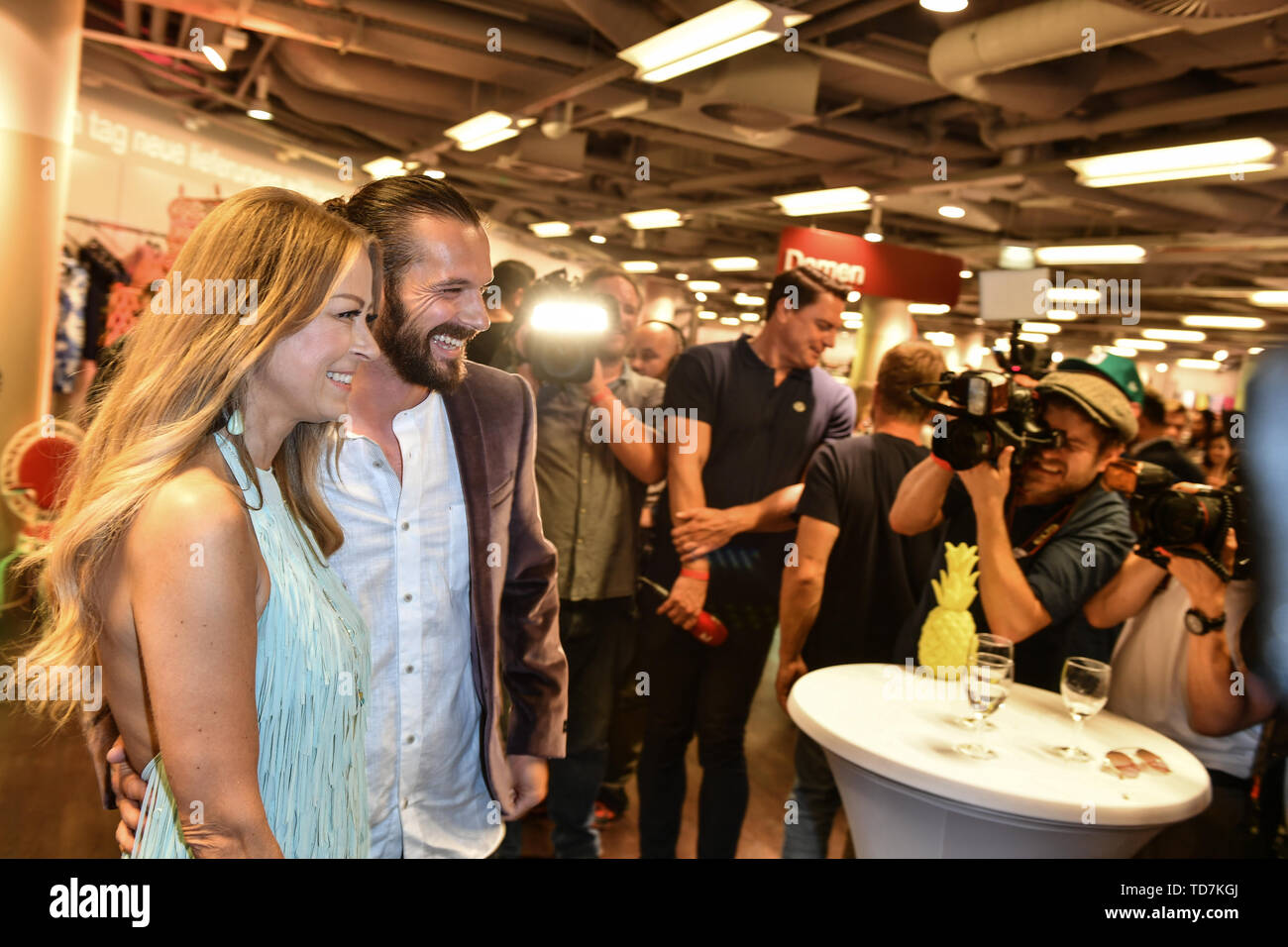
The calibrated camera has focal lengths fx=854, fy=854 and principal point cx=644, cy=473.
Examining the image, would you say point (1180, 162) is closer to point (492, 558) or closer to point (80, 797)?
point (492, 558)

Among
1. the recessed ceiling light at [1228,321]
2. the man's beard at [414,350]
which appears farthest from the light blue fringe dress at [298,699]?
the recessed ceiling light at [1228,321]

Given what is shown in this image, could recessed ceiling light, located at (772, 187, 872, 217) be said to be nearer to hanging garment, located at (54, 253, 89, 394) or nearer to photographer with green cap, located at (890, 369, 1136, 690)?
photographer with green cap, located at (890, 369, 1136, 690)

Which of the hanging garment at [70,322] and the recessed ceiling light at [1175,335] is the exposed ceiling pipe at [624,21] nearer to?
the hanging garment at [70,322]

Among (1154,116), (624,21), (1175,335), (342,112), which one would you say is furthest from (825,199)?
(1175,335)

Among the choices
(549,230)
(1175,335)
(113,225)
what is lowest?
(549,230)

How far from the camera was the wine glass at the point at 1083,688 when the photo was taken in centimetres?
173

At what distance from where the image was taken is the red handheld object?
2.39 m

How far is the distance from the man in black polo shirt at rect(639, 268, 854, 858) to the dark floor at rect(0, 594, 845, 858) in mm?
323

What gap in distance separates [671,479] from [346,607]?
1345 millimetres

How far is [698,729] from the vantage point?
2439mm

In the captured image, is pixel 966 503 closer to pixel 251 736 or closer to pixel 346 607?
pixel 346 607

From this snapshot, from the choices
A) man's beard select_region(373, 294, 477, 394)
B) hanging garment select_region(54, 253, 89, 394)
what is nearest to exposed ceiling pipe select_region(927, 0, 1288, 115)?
man's beard select_region(373, 294, 477, 394)

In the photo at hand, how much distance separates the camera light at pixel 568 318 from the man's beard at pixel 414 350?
0.46m

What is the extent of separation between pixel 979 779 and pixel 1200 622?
2.15 ft
